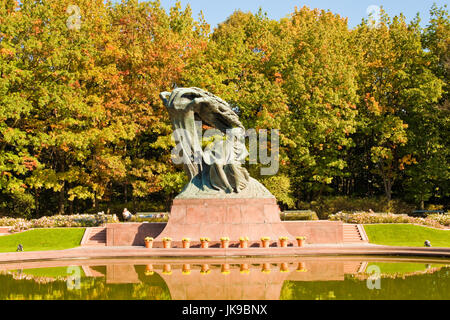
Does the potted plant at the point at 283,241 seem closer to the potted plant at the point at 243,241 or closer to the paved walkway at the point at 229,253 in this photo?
the potted plant at the point at 243,241

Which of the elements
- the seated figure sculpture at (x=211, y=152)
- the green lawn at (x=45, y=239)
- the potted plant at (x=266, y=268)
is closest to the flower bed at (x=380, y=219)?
the seated figure sculpture at (x=211, y=152)

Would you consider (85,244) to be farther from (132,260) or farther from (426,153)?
(426,153)

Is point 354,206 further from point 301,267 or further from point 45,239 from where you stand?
point 301,267

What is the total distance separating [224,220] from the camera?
75.0 ft

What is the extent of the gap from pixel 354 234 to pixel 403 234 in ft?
8.18

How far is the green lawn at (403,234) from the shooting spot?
25.2 meters

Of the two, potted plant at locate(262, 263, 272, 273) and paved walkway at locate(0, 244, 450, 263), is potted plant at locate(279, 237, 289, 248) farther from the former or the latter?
potted plant at locate(262, 263, 272, 273)

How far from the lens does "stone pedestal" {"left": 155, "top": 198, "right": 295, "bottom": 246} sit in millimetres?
22547

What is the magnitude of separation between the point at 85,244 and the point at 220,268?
1158 centimetres

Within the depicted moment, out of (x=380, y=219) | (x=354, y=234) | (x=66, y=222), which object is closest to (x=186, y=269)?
(x=354, y=234)

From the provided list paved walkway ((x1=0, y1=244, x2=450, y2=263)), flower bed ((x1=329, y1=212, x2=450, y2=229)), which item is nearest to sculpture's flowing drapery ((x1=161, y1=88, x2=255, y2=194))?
paved walkway ((x1=0, y1=244, x2=450, y2=263))

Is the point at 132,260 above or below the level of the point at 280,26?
below

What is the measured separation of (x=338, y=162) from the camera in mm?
36406
